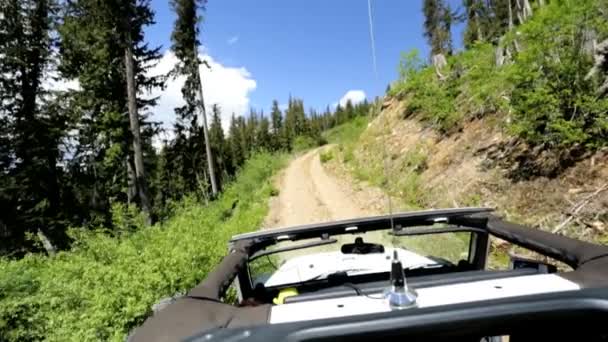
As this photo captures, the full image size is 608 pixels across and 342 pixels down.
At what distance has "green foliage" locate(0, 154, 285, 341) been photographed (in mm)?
4582

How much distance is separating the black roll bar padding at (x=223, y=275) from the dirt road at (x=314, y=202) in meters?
8.64

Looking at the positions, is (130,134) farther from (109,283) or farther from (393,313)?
(393,313)

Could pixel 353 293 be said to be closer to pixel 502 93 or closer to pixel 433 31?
pixel 502 93

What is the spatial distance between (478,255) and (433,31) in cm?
5214

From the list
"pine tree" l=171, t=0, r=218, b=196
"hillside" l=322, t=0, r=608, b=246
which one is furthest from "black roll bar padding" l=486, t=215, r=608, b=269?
"pine tree" l=171, t=0, r=218, b=196

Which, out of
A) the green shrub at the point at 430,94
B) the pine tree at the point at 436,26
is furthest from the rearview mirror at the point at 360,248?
the pine tree at the point at 436,26

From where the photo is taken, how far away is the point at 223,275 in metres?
1.82

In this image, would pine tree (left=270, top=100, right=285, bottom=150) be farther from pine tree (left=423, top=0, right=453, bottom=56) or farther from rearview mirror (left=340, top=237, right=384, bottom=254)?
rearview mirror (left=340, top=237, right=384, bottom=254)

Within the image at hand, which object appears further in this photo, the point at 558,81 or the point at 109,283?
the point at 558,81

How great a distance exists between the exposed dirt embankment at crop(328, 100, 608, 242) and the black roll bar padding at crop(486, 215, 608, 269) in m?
0.79

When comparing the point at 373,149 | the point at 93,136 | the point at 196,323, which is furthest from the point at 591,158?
the point at 93,136

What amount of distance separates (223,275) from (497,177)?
25.9ft

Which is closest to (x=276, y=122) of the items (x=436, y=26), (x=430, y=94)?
(x=436, y=26)

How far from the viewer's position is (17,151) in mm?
16562
